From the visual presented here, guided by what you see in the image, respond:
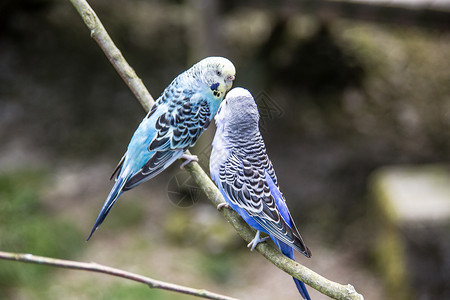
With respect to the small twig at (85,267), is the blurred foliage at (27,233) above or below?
below

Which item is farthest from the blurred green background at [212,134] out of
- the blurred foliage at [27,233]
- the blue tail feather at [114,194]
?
the blue tail feather at [114,194]

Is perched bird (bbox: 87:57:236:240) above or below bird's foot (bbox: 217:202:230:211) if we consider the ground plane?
above

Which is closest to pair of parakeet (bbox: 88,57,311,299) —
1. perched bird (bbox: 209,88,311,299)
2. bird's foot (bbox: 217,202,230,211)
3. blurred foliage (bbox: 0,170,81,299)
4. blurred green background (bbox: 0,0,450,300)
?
perched bird (bbox: 209,88,311,299)

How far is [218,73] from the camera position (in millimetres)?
1781

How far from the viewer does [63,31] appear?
8.94 metres

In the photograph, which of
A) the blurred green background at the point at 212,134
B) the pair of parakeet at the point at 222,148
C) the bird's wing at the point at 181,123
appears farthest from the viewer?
the blurred green background at the point at 212,134

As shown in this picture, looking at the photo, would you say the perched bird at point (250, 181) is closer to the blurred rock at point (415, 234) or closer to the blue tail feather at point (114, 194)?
the blue tail feather at point (114, 194)

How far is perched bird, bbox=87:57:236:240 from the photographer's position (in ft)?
6.72

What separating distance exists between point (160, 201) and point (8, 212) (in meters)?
1.76

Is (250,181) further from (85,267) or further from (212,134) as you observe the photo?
(212,134)

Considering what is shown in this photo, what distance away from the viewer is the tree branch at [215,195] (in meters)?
1.78

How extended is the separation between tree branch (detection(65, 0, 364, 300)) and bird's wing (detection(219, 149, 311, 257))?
121 millimetres

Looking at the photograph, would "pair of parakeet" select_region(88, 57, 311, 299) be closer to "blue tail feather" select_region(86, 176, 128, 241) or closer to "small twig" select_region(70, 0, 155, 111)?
"blue tail feather" select_region(86, 176, 128, 241)

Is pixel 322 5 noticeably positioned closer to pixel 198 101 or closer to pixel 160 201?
pixel 160 201
